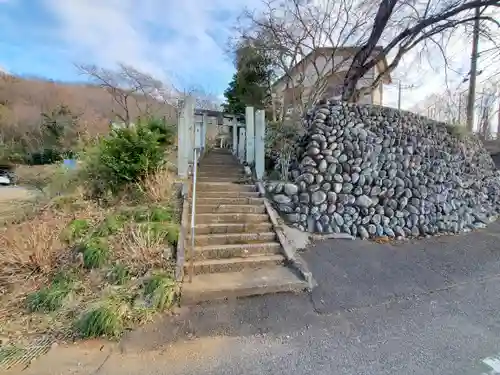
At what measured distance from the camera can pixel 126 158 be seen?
5441mm

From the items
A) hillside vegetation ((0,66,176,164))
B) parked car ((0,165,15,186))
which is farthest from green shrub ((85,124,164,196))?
parked car ((0,165,15,186))

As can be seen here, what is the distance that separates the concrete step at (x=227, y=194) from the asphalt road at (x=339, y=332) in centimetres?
194

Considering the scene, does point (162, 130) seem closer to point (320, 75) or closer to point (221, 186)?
point (221, 186)

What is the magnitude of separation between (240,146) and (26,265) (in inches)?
228

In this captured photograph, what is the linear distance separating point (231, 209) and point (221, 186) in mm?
833

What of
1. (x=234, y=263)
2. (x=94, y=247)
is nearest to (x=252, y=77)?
(x=234, y=263)

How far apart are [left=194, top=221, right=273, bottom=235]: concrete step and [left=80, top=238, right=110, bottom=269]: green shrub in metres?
1.21

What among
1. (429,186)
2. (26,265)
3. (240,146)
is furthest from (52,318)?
(429,186)

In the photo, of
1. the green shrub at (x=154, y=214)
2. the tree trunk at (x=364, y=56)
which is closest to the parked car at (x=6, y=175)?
the green shrub at (x=154, y=214)

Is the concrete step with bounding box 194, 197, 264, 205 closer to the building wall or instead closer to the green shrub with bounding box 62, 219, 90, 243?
the green shrub with bounding box 62, 219, 90, 243

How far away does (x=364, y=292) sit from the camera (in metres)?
3.85

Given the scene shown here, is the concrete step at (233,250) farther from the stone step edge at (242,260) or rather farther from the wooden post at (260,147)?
the wooden post at (260,147)

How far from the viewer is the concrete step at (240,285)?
3.48 meters

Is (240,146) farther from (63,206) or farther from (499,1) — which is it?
(499,1)
